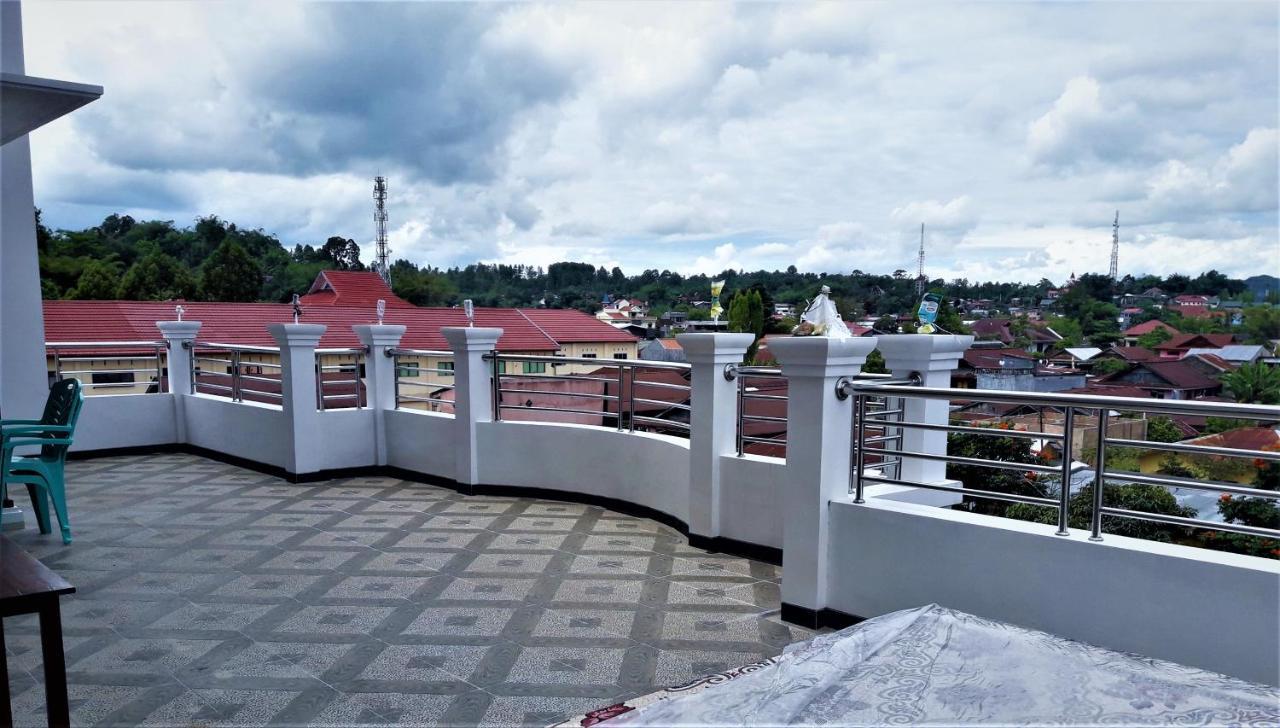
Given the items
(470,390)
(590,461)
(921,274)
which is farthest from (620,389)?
(921,274)

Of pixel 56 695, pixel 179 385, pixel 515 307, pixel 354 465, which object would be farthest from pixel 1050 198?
pixel 515 307

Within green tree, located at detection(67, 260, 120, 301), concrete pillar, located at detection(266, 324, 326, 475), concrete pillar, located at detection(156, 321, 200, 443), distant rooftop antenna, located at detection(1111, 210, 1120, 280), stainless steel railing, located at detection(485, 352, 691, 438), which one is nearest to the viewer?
stainless steel railing, located at detection(485, 352, 691, 438)

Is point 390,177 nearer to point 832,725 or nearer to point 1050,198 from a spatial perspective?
point 1050,198

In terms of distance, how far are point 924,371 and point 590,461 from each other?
2529 mm

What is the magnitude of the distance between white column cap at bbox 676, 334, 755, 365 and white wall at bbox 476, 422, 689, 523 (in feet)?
2.34

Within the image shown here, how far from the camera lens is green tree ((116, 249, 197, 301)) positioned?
23.9 metres

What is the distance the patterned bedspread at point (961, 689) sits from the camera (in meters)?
1.66

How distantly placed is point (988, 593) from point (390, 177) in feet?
118

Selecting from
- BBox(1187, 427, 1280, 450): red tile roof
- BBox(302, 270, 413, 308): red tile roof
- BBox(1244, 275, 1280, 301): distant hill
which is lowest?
BBox(1187, 427, 1280, 450): red tile roof

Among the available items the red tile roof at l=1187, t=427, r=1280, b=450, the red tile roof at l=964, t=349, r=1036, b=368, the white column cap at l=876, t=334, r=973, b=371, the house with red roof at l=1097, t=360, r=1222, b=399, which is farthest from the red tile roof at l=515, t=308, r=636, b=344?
the red tile roof at l=1187, t=427, r=1280, b=450

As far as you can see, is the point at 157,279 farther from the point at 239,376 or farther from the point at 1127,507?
the point at 1127,507

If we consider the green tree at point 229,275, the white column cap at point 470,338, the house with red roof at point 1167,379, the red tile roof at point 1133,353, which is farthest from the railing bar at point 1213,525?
the green tree at point 229,275

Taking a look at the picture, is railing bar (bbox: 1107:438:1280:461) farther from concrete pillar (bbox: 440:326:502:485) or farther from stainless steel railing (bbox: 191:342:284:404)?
stainless steel railing (bbox: 191:342:284:404)

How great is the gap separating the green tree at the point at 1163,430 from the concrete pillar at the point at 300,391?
5.92 m
